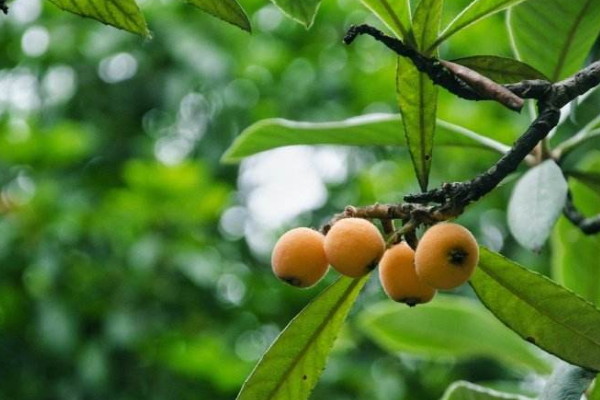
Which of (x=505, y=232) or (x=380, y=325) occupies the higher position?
(x=505, y=232)

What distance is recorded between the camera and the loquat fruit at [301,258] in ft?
2.67

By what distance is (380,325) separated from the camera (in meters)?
1.61

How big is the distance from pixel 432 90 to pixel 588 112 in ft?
2.23

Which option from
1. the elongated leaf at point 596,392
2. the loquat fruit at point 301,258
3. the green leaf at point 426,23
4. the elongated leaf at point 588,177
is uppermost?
the elongated leaf at point 588,177

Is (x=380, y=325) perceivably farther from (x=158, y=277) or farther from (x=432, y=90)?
(x=158, y=277)

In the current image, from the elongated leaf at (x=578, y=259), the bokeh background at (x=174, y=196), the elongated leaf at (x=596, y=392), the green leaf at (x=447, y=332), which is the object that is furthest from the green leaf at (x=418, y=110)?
the bokeh background at (x=174, y=196)

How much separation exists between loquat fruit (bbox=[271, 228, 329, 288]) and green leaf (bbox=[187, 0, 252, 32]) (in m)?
0.16

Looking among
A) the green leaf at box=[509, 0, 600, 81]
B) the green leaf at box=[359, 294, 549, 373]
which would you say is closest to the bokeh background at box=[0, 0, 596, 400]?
the green leaf at box=[359, 294, 549, 373]

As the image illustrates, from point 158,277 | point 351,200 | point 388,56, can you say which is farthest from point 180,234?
point 388,56

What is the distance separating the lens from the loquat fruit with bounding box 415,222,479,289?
75cm

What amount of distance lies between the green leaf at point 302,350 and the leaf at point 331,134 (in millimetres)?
322

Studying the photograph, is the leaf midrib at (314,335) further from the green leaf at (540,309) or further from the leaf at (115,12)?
the leaf at (115,12)

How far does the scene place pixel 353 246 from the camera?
2.55 ft

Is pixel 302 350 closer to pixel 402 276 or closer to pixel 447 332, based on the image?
pixel 402 276
